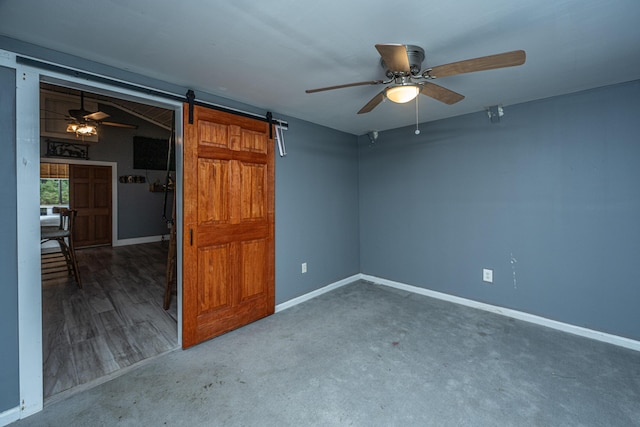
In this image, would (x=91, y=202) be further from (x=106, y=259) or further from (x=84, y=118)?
(x=84, y=118)

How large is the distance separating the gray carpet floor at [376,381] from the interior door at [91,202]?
19.8 feet

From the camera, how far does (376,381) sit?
1977mm

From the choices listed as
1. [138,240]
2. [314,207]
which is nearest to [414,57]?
[314,207]

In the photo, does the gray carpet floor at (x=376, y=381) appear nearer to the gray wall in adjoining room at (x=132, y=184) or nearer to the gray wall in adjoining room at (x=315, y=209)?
the gray wall in adjoining room at (x=315, y=209)

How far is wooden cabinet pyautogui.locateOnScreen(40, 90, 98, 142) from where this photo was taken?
18.7 ft

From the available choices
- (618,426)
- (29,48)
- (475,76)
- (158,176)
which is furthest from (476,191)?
(158,176)

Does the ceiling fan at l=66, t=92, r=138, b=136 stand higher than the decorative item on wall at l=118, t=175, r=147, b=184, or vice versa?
the ceiling fan at l=66, t=92, r=138, b=136

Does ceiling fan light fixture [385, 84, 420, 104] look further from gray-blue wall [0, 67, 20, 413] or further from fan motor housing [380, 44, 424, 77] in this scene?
gray-blue wall [0, 67, 20, 413]

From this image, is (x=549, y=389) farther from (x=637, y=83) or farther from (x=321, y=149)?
(x=321, y=149)

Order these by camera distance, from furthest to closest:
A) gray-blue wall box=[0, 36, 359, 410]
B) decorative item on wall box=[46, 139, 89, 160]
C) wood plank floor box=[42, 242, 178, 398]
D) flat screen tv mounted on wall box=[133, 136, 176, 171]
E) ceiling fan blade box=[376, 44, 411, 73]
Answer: flat screen tv mounted on wall box=[133, 136, 176, 171] → decorative item on wall box=[46, 139, 89, 160] → gray-blue wall box=[0, 36, 359, 410] → wood plank floor box=[42, 242, 178, 398] → ceiling fan blade box=[376, 44, 411, 73]

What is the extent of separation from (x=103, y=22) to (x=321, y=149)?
99.0 inches

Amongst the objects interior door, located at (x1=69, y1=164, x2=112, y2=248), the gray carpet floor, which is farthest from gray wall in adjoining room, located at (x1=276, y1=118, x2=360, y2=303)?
interior door, located at (x1=69, y1=164, x2=112, y2=248)

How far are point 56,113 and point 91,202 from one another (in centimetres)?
199

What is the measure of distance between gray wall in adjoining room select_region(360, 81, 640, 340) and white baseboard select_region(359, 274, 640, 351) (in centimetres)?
5
